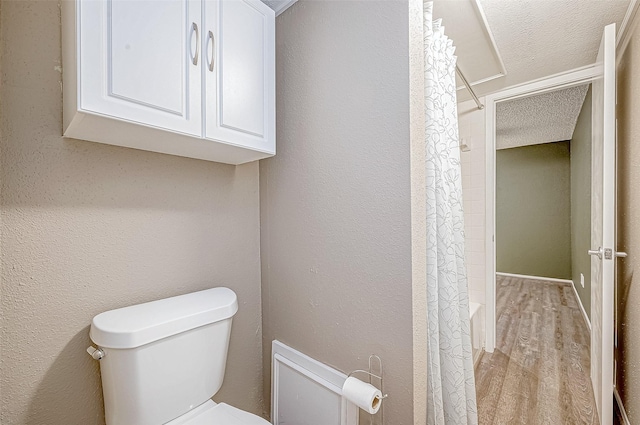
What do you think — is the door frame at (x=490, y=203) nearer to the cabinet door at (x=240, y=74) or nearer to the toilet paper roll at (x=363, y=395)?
the toilet paper roll at (x=363, y=395)

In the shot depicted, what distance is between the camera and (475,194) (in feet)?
7.90

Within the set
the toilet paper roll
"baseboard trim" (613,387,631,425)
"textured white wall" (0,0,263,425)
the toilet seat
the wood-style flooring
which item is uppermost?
"textured white wall" (0,0,263,425)

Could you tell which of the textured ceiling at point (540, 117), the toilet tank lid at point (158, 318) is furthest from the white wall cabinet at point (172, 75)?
the textured ceiling at point (540, 117)

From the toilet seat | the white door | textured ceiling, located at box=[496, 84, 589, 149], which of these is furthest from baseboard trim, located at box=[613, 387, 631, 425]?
textured ceiling, located at box=[496, 84, 589, 149]

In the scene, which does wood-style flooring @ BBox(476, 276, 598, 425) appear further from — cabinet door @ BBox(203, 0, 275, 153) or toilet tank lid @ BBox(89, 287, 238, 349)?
cabinet door @ BBox(203, 0, 275, 153)

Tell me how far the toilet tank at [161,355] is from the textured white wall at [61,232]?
0.12 meters

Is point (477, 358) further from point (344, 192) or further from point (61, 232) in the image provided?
point (61, 232)

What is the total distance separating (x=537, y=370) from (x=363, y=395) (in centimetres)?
195

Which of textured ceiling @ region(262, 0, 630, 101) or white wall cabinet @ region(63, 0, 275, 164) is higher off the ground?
textured ceiling @ region(262, 0, 630, 101)

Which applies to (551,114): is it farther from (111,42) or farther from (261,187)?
(111,42)

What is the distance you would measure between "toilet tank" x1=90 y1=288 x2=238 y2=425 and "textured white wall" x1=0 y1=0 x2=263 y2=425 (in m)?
A: 0.12

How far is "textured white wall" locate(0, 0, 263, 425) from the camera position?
0.86 meters

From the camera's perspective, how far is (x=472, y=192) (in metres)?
2.43

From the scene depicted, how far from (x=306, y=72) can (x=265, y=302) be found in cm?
113
